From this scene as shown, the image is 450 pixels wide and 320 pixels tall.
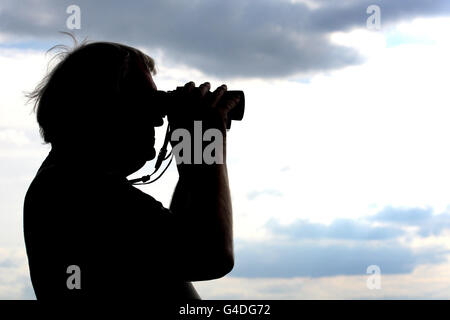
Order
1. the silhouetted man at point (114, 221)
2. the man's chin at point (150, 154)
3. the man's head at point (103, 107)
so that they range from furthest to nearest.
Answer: the man's chin at point (150, 154) → the man's head at point (103, 107) → the silhouetted man at point (114, 221)

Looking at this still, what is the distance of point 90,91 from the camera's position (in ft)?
6.34

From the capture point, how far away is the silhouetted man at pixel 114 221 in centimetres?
163

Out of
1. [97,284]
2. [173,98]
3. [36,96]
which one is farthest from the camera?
[36,96]

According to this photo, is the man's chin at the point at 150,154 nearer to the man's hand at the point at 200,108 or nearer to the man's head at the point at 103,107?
the man's head at the point at 103,107

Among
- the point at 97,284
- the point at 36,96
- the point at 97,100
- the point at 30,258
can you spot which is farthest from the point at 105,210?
the point at 36,96

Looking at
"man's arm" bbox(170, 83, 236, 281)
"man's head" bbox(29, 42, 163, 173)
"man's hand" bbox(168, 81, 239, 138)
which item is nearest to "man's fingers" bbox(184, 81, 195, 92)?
"man's hand" bbox(168, 81, 239, 138)

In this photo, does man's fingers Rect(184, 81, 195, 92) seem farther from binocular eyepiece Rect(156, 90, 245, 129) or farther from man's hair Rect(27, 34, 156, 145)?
man's hair Rect(27, 34, 156, 145)

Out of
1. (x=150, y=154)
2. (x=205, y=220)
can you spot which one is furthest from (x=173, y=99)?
(x=205, y=220)

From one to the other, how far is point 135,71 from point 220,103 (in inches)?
13.1

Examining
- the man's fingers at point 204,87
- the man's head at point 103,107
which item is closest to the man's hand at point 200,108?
the man's fingers at point 204,87

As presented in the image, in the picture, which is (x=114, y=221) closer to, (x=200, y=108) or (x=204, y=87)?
(x=200, y=108)

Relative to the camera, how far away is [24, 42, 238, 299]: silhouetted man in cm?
163
